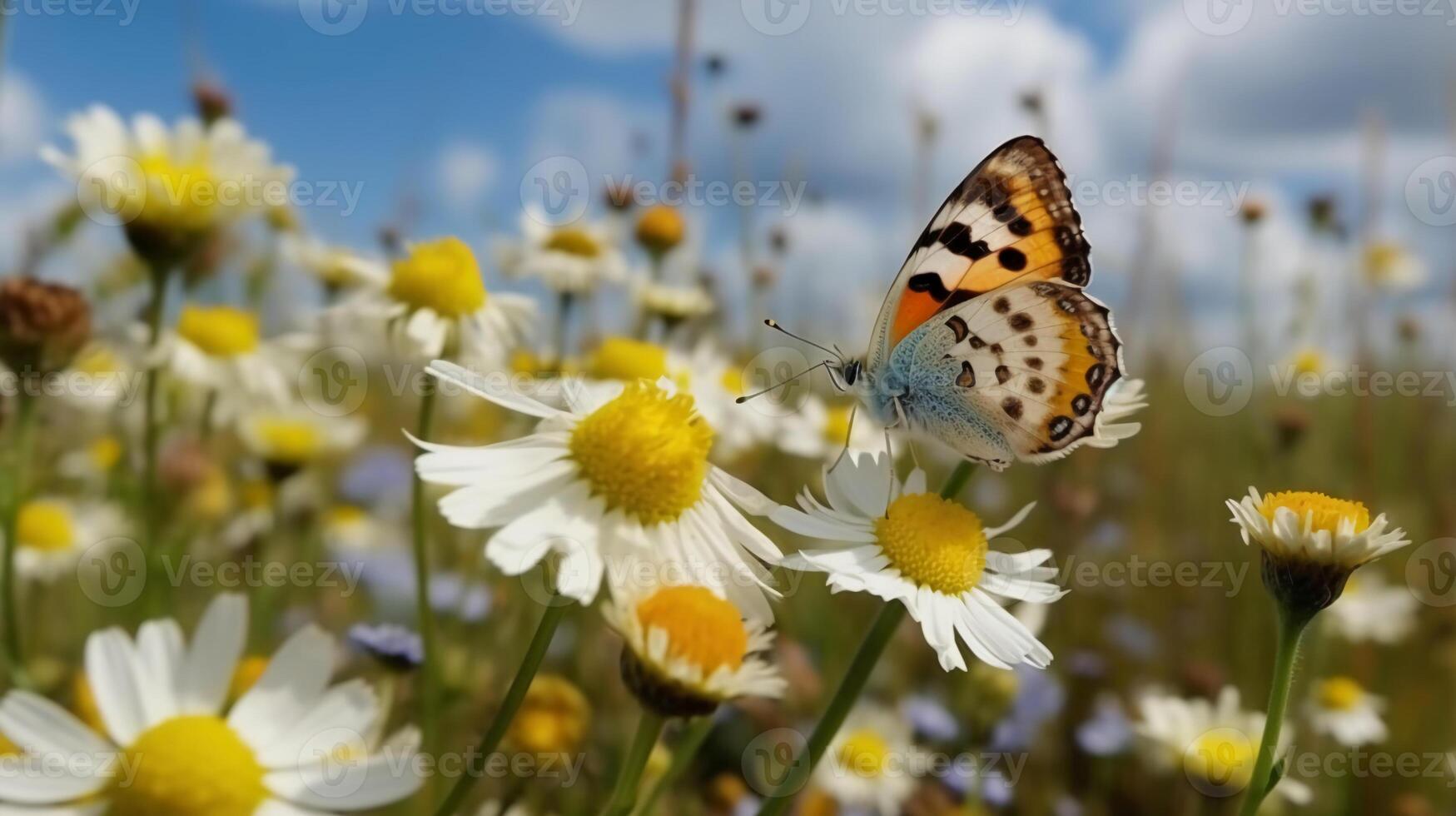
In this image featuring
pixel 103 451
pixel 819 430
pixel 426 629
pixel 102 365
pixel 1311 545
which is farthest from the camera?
pixel 103 451

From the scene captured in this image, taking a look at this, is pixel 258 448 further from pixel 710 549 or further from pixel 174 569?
pixel 710 549

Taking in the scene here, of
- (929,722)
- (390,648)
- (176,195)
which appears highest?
(176,195)

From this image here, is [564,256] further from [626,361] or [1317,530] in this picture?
[1317,530]

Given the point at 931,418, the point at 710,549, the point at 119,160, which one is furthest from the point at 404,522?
the point at 710,549

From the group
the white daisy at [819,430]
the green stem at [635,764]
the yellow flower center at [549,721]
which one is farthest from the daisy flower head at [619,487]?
the white daisy at [819,430]

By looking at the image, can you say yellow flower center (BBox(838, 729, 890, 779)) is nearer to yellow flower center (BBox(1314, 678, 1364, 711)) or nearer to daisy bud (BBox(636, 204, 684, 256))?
yellow flower center (BBox(1314, 678, 1364, 711))

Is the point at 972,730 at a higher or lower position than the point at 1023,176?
lower

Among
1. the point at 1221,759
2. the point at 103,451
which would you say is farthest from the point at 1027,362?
the point at 103,451

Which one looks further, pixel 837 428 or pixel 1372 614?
pixel 1372 614
